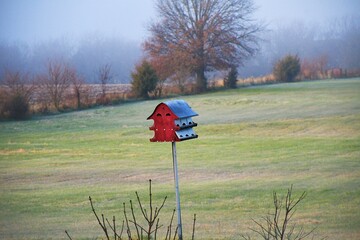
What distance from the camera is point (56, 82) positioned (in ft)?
116

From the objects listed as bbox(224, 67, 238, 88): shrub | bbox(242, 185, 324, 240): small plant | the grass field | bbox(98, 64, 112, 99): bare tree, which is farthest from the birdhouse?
bbox(224, 67, 238, 88): shrub

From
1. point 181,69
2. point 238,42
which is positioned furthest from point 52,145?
point 238,42

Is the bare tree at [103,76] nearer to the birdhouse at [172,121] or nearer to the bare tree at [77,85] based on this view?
the bare tree at [77,85]

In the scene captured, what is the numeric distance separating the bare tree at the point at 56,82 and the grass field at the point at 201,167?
2.36 m

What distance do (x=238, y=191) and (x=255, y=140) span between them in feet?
31.9

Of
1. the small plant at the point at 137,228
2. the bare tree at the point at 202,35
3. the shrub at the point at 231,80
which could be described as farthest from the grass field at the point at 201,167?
the bare tree at the point at 202,35

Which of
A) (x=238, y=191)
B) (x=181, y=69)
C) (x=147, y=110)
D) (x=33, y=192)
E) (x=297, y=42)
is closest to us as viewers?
(x=238, y=191)

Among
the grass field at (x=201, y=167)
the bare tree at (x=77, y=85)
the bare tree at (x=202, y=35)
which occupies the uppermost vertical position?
the bare tree at (x=202, y=35)

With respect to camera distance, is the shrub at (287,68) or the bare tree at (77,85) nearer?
the bare tree at (77,85)

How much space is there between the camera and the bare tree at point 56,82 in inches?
1380

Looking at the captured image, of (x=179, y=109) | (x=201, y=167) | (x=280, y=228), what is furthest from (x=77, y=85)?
(x=179, y=109)

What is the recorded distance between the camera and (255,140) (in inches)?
904

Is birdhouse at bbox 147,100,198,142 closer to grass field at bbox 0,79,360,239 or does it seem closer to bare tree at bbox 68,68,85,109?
grass field at bbox 0,79,360,239

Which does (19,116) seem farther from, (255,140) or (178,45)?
(178,45)
